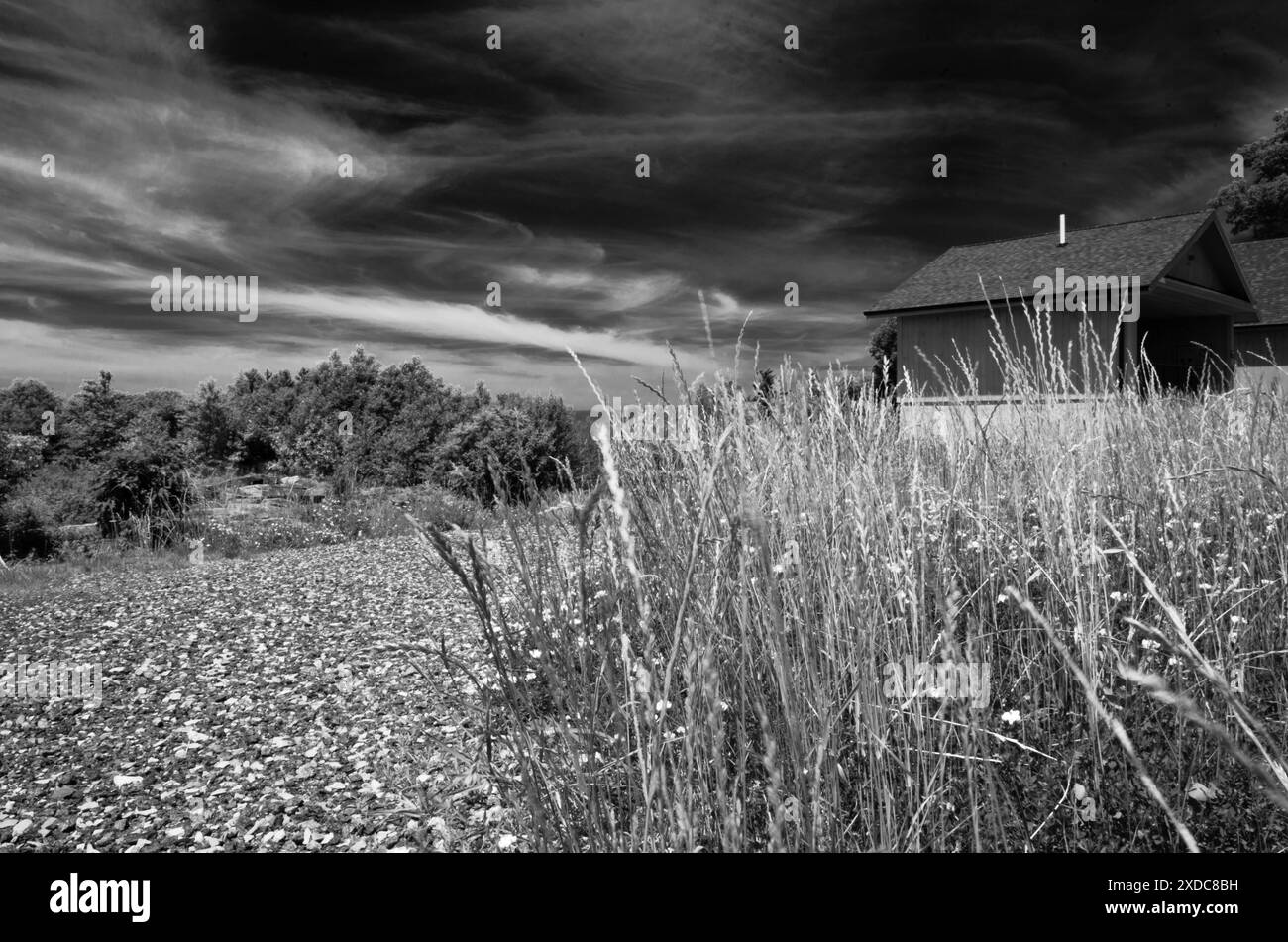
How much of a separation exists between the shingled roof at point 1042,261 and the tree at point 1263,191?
11.3 metres

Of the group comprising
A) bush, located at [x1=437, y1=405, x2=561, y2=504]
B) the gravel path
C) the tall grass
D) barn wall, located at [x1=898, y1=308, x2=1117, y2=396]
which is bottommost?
the gravel path

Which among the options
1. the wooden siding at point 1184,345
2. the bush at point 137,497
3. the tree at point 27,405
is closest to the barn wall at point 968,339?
the wooden siding at point 1184,345

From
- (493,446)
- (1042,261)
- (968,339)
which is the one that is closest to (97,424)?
(493,446)

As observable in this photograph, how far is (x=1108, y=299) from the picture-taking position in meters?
15.9

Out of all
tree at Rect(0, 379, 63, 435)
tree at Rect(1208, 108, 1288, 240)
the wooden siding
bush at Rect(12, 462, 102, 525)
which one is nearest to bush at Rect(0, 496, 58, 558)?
bush at Rect(12, 462, 102, 525)

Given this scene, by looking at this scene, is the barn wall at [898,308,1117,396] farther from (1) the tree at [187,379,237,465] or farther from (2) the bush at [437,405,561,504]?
(1) the tree at [187,379,237,465]

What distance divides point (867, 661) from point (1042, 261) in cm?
1945

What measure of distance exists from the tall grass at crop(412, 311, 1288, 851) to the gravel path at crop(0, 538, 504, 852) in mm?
397

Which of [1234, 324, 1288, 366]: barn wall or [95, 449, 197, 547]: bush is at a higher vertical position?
[1234, 324, 1288, 366]: barn wall

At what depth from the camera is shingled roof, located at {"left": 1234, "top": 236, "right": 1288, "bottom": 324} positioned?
20.8m

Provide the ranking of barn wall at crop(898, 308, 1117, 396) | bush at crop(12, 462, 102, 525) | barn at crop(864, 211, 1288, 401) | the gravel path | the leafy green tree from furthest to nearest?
barn wall at crop(898, 308, 1117, 396)
barn at crop(864, 211, 1288, 401)
the leafy green tree
bush at crop(12, 462, 102, 525)
the gravel path
